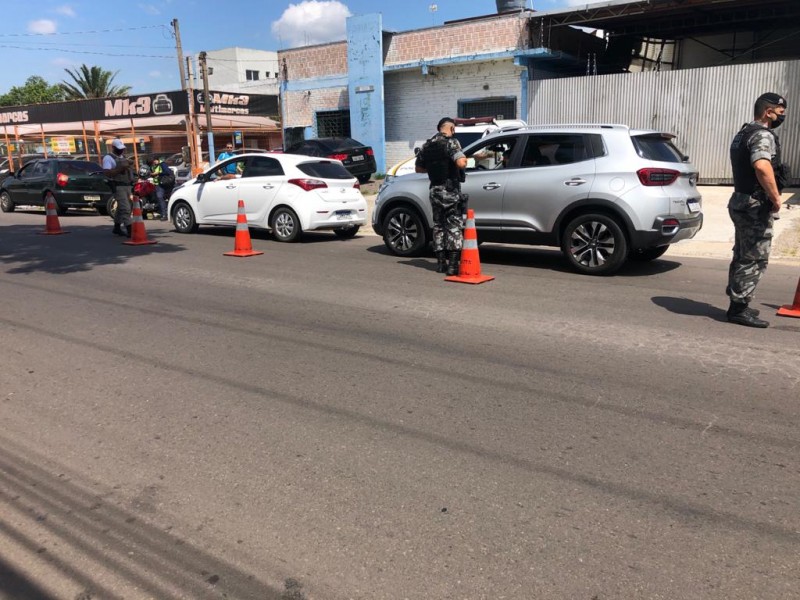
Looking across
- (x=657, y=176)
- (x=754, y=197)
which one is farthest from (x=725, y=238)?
(x=754, y=197)

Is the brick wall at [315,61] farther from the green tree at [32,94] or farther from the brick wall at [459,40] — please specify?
the green tree at [32,94]

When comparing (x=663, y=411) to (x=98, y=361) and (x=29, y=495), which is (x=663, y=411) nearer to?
(x=29, y=495)

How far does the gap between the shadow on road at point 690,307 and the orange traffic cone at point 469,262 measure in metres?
2.12

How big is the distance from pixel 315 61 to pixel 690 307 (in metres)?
22.1

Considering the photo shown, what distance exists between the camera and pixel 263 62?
70.4m

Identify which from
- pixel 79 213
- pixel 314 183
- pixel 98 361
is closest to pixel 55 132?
pixel 79 213

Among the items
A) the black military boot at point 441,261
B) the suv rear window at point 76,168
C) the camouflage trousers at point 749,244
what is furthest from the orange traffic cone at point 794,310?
the suv rear window at point 76,168

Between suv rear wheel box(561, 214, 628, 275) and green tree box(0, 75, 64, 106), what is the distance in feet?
241

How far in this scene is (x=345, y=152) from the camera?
827 inches

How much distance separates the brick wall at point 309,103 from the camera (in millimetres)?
25375

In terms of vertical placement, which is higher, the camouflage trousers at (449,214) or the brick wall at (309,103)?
the brick wall at (309,103)

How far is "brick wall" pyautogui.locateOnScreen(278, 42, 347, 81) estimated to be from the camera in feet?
81.8

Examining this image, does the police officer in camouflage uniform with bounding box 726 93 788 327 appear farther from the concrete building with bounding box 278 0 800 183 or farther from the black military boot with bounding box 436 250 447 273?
the concrete building with bounding box 278 0 800 183

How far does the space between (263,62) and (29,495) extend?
73.3 meters
